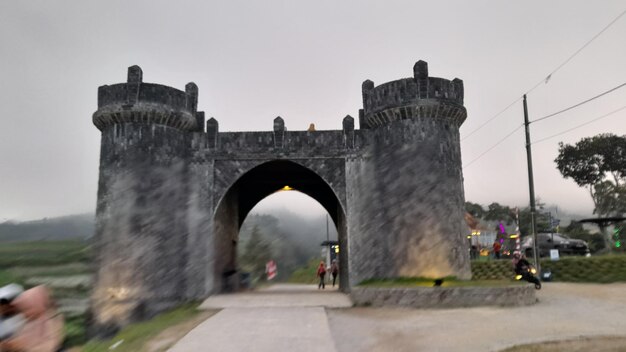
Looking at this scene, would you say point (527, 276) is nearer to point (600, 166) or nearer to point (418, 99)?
point (418, 99)

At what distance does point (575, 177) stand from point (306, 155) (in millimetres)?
33395

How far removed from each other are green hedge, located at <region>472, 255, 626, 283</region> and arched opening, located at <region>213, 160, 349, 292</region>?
845 centimetres

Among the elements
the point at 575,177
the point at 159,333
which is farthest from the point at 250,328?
the point at 575,177

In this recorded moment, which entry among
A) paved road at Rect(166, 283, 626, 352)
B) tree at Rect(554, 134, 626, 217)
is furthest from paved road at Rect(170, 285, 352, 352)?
tree at Rect(554, 134, 626, 217)

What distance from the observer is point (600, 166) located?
40.4 meters

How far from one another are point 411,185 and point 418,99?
3.26 meters

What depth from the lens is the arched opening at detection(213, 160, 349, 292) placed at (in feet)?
61.4

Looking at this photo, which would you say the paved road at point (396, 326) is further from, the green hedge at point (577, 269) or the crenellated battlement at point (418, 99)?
the crenellated battlement at point (418, 99)

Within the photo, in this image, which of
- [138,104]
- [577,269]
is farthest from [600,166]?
[138,104]

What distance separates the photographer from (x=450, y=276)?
53.4ft

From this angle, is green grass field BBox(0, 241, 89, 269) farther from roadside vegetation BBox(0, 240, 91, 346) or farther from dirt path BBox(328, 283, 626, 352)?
dirt path BBox(328, 283, 626, 352)

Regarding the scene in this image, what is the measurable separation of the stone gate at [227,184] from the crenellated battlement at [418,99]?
4 cm

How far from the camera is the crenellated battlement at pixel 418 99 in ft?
57.1

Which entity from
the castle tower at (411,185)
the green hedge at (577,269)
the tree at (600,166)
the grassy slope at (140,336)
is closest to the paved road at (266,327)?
the grassy slope at (140,336)
